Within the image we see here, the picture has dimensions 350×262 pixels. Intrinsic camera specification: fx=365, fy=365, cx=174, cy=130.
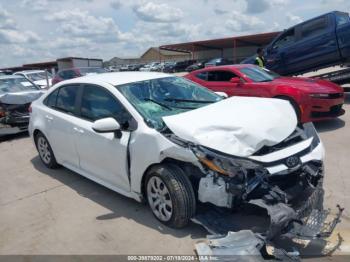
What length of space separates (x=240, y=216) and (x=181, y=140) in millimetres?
1131

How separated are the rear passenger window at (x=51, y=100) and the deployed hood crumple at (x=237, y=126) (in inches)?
101

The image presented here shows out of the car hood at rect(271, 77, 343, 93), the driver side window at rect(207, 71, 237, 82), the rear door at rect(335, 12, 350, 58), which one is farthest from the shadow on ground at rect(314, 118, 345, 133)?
the rear door at rect(335, 12, 350, 58)

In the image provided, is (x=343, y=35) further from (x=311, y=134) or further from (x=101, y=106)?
(x=101, y=106)

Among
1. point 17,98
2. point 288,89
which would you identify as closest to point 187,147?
point 288,89

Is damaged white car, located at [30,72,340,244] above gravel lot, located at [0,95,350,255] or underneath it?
above

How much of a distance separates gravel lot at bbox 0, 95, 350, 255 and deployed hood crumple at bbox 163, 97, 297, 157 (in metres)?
1.00

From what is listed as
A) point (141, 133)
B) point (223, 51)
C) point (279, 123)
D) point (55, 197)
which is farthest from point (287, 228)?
point (223, 51)

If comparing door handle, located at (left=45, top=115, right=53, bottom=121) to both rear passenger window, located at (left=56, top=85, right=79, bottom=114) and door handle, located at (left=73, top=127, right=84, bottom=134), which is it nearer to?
rear passenger window, located at (left=56, top=85, right=79, bottom=114)

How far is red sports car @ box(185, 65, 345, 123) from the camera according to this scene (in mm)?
7367

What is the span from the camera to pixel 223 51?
185 feet

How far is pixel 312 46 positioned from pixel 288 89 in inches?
149

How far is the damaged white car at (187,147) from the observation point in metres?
3.28

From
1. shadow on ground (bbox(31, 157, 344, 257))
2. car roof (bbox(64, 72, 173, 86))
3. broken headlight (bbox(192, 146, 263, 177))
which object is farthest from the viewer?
car roof (bbox(64, 72, 173, 86))

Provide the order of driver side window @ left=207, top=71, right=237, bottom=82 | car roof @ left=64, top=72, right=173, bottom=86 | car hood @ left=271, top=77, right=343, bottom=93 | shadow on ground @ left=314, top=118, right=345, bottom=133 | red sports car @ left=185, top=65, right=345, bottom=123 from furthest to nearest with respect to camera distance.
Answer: driver side window @ left=207, top=71, right=237, bottom=82
shadow on ground @ left=314, top=118, right=345, bottom=133
car hood @ left=271, top=77, right=343, bottom=93
red sports car @ left=185, top=65, right=345, bottom=123
car roof @ left=64, top=72, right=173, bottom=86
